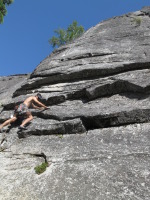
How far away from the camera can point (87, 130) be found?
889cm

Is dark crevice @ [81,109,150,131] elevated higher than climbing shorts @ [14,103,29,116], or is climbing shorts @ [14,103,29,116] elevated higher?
climbing shorts @ [14,103,29,116]

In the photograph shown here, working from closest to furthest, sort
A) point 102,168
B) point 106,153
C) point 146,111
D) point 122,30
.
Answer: point 102,168 → point 106,153 → point 146,111 → point 122,30

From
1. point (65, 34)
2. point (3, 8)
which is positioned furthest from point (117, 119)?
point (65, 34)

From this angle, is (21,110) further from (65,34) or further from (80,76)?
(65,34)

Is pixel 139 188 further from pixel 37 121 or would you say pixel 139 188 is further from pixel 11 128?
pixel 11 128

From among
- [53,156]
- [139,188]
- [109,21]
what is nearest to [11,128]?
[53,156]

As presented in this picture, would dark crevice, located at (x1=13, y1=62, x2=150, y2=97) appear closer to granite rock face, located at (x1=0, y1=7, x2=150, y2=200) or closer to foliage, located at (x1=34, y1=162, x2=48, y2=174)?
granite rock face, located at (x1=0, y1=7, x2=150, y2=200)

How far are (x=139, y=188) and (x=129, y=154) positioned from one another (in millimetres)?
1272

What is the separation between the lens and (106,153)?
23.5ft

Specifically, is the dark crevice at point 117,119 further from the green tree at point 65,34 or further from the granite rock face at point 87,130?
the green tree at point 65,34

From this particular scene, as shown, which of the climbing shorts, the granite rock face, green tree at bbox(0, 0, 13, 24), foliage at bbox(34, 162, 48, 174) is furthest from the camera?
green tree at bbox(0, 0, 13, 24)

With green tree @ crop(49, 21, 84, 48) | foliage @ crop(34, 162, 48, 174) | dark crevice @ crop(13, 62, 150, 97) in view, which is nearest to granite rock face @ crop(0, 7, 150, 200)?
dark crevice @ crop(13, 62, 150, 97)

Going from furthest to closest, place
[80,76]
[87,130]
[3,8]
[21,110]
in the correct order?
[3,8]
[80,76]
[21,110]
[87,130]

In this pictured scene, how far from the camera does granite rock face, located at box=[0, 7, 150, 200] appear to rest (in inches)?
247
